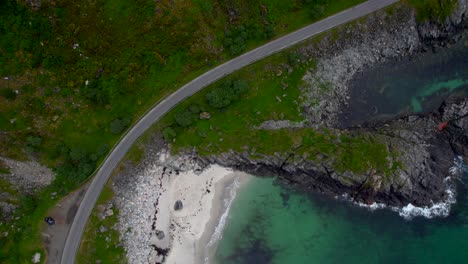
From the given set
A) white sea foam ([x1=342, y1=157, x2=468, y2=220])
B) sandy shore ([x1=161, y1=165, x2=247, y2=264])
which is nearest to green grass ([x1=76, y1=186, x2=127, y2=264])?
sandy shore ([x1=161, y1=165, x2=247, y2=264])

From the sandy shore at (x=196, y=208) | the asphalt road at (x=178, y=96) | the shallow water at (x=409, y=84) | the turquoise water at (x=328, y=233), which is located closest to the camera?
the turquoise water at (x=328, y=233)

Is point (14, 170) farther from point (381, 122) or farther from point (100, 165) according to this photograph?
point (381, 122)

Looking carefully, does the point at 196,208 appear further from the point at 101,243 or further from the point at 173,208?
the point at 101,243

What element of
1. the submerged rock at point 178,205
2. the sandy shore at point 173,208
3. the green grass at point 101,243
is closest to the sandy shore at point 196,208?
the sandy shore at point 173,208

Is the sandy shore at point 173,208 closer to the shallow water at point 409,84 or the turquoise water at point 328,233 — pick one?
the turquoise water at point 328,233

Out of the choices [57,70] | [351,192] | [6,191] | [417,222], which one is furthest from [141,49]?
[417,222]

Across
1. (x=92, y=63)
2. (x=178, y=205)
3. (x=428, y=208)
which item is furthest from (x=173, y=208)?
(x=428, y=208)

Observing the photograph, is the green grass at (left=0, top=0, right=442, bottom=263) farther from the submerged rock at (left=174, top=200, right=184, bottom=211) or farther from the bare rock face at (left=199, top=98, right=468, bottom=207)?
the submerged rock at (left=174, top=200, right=184, bottom=211)
